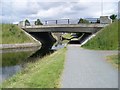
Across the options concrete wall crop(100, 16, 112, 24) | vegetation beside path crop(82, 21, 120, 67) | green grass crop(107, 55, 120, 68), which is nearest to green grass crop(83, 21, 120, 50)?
vegetation beside path crop(82, 21, 120, 67)

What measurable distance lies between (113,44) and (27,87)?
30.4 metres

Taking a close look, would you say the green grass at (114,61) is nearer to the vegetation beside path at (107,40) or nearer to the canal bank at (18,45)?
the vegetation beside path at (107,40)

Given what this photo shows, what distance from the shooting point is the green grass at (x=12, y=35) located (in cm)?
6225

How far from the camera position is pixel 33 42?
64312mm

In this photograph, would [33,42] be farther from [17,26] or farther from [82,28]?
[82,28]

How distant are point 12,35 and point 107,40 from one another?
2837 cm

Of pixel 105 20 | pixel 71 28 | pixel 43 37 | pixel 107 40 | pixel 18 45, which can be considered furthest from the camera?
pixel 43 37

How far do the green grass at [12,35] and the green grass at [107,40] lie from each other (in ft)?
67.1

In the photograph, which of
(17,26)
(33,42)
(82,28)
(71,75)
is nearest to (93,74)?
(71,75)

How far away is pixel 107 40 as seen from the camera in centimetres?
4328

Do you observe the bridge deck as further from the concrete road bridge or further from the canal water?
the canal water

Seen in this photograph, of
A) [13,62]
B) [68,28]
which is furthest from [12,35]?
[13,62]

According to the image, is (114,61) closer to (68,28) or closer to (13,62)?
(13,62)

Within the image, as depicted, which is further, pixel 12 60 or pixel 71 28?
pixel 71 28
